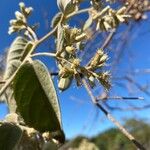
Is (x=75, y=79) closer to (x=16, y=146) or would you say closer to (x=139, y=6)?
(x=16, y=146)

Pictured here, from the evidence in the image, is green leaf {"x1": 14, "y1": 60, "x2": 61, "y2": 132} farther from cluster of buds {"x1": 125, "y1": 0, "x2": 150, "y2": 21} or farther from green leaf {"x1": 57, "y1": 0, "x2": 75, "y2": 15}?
cluster of buds {"x1": 125, "y1": 0, "x2": 150, "y2": 21}

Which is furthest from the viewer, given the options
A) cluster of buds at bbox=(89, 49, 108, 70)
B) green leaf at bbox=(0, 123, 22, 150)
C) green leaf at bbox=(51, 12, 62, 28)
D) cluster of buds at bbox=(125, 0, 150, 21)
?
cluster of buds at bbox=(125, 0, 150, 21)

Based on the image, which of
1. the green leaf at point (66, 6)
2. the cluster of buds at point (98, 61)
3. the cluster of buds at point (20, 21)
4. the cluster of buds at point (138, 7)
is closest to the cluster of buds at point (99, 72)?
the cluster of buds at point (98, 61)

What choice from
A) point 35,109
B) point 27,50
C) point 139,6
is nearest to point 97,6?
point 27,50

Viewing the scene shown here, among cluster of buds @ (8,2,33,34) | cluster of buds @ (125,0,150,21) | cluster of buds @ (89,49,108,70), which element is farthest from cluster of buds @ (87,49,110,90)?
cluster of buds @ (125,0,150,21)

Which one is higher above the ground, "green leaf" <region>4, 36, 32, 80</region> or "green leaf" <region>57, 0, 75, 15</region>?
"green leaf" <region>57, 0, 75, 15</region>

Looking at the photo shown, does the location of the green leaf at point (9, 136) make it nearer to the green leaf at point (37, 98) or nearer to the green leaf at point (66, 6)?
the green leaf at point (37, 98)

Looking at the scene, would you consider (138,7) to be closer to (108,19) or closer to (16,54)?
(108,19)

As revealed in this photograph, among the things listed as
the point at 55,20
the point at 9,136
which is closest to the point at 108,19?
the point at 55,20
